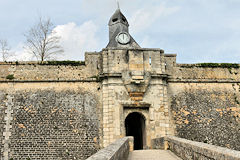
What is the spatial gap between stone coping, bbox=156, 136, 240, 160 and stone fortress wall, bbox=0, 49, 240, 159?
386cm

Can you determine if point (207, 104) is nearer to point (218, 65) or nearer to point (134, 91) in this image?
point (218, 65)

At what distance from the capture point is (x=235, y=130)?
13.3 metres

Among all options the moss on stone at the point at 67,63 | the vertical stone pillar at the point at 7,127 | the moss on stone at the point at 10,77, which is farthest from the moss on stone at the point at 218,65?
the vertical stone pillar at the point at 7,127

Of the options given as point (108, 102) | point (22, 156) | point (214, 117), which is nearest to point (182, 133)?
point (214, 117)

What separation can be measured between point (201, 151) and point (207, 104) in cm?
907

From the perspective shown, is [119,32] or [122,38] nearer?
[122,38]

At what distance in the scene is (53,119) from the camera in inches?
477

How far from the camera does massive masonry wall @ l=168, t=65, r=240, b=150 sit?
1304 cm

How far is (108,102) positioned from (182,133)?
15.1 ft

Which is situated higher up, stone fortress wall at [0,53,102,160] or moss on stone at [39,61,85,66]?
moss on stone at [39,61,85,66]

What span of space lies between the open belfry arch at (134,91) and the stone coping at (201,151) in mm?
3207

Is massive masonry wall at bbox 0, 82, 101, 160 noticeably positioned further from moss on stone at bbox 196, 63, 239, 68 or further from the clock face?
the clock face

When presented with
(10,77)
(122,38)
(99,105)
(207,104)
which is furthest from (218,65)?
(10,77)

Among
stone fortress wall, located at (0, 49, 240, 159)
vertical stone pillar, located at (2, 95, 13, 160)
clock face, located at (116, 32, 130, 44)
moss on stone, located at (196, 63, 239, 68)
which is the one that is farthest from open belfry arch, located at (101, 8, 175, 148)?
clock face, located at (116, 32, 130, 44)
